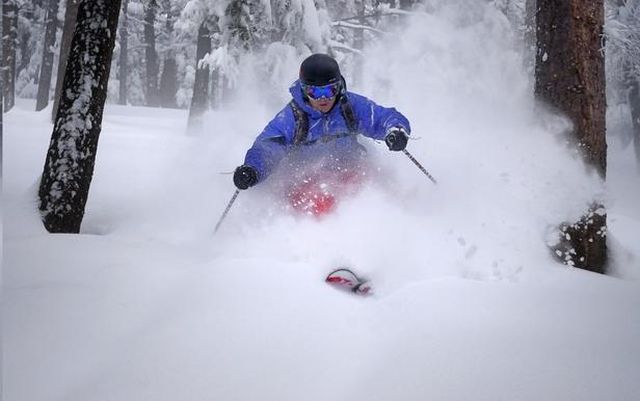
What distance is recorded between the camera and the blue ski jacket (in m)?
4.77

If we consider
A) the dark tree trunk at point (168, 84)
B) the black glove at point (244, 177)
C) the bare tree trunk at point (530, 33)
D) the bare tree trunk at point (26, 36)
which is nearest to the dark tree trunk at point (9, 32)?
the bare tree trunk at point (26, 36)

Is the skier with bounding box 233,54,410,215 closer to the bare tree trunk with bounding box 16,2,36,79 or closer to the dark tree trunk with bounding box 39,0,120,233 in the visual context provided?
the dark tree trunk with bounding box 39,0,120,233

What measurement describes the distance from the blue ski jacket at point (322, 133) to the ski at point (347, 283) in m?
1.97

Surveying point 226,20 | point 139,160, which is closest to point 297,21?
point 226,20

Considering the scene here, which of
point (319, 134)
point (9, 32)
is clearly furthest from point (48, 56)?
point (319, 134)

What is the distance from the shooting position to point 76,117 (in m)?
4.15

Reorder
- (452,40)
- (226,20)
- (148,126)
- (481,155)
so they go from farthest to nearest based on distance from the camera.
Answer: (148,126), (452,40), (226,20), (481,155)

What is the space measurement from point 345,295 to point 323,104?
99.7 inches

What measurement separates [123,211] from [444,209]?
13.1 ft

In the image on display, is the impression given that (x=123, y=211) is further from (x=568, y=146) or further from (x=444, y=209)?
(x=568, y=146)

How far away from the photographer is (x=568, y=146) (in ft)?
12.5

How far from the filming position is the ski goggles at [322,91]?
14.6 ft

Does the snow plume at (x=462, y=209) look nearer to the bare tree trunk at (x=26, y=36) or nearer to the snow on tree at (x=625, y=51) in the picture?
the snow on tree at (x=625, y=51)

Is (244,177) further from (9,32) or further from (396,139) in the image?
(9,32)
